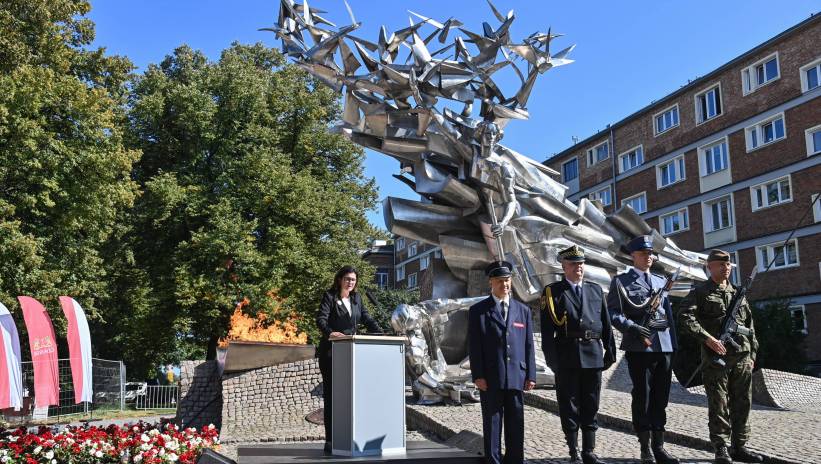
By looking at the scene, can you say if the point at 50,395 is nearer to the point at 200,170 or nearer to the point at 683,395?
the point at 683,395

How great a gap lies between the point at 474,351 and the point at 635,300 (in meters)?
1.58

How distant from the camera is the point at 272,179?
25.4m

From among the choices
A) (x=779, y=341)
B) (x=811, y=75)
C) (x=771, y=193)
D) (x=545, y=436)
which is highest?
(x=811, y=75)

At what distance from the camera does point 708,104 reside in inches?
1294

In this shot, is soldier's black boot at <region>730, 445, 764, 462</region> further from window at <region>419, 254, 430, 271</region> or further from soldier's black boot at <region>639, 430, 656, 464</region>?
window at <region>419, 254, 430, 271</region>

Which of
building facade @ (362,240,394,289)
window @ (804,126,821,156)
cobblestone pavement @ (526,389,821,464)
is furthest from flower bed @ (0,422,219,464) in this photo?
building facade @ (362,240,394,289)

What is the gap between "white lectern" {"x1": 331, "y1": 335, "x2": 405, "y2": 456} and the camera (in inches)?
247

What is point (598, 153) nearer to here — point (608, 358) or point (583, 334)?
point (608, 358)

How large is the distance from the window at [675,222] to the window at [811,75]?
330 inches

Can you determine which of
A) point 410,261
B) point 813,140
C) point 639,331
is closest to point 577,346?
point 639,331

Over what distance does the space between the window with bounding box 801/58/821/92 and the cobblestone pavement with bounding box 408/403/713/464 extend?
21743 mm

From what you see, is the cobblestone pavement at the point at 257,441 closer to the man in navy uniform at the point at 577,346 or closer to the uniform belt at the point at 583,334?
the man in navy uniform at the point at 577,346

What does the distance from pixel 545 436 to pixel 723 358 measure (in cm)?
280

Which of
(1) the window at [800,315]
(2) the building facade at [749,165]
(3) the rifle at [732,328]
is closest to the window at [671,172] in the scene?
(2) the building facade at [749,165]
